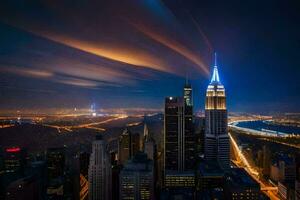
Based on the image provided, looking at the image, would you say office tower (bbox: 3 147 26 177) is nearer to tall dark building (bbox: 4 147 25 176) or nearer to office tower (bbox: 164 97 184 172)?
tall dark building (bbox: 4 147 25 176)

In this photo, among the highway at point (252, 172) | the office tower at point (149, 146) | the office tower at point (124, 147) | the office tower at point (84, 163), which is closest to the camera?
the office tower at point (84, 163)

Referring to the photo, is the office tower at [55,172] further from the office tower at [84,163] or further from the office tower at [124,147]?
the office tower at [124,147]

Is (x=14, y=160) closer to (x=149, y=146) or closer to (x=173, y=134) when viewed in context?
(x=149, y=146)

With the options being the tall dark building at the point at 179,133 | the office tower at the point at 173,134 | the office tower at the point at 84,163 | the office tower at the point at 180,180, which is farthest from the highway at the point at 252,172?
the office tower at the point at 84,163

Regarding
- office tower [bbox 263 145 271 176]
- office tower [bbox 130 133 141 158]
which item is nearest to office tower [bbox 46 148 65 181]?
office tower [bbox 130 133 141 158]

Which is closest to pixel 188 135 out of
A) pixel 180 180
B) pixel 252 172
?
pixel 180 180

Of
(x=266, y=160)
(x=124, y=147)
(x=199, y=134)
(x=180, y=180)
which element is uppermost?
(x=199, y=134)
